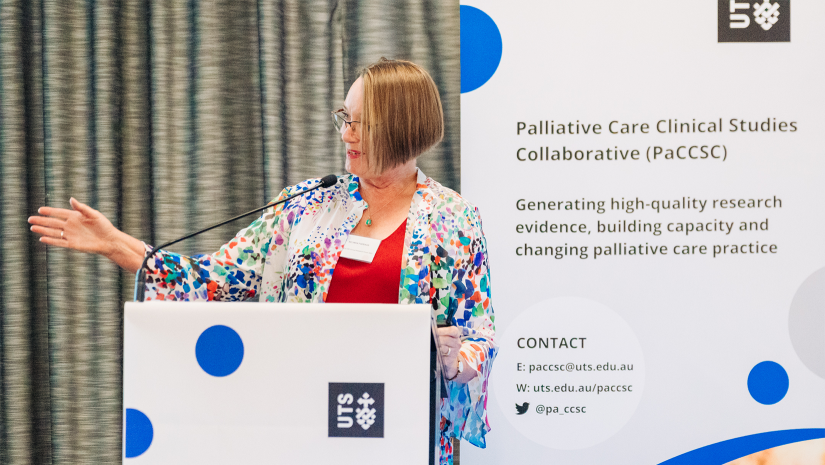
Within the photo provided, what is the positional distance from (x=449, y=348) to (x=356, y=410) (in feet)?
0.86

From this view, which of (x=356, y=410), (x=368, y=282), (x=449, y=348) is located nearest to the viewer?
(x=356, y=410)

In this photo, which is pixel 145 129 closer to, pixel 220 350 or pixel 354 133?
pixel 354 133

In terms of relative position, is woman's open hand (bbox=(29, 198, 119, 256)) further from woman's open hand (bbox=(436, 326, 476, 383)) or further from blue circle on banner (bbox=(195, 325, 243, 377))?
woman's open hand (bbox=(436, 326, 476, 383))

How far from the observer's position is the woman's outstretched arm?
122 centimetres

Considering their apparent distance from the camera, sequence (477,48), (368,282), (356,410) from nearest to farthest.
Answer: (356,410), (368,282), (477,48)

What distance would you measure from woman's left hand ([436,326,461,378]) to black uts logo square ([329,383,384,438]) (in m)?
0.21

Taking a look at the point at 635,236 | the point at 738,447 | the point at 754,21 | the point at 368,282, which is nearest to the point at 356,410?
the point at 368,282

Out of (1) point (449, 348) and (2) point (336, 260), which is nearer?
(1) point (449, 348)

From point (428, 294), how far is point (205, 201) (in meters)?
1.03

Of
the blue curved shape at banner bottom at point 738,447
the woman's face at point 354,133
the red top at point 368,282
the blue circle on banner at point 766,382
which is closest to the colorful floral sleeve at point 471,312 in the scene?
the red top at point 368,282

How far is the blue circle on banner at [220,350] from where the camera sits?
97cm

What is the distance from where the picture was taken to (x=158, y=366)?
0.98m

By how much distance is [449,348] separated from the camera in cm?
117

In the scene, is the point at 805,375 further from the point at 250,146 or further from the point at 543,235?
the point at 250,146
